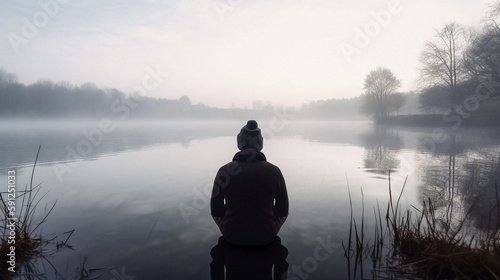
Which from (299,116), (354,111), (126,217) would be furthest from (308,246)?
(299,116)

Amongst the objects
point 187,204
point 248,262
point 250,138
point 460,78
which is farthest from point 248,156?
point 460,78

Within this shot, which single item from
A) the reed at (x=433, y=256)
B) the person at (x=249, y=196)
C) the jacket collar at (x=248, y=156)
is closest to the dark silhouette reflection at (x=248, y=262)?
the person at (x=249, y=196)

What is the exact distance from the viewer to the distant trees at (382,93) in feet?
148

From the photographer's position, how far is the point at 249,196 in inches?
129

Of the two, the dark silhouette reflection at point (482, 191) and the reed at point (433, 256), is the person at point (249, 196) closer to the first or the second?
the reed at point (433, 256)

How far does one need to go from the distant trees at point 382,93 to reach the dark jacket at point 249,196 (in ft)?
164

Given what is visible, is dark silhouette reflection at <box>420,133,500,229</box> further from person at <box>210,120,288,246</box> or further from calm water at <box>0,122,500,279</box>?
person at <box>210,120,288,246</box>

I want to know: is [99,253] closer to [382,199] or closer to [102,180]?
[102,180]

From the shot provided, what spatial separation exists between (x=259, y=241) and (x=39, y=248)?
3.49m

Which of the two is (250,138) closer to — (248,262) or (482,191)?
(248,262)

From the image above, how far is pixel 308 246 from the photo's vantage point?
4.03 m

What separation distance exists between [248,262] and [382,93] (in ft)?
171

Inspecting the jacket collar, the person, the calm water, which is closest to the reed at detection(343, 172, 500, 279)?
the calm water

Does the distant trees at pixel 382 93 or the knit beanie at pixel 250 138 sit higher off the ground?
the distant trees at pixel 382 93
